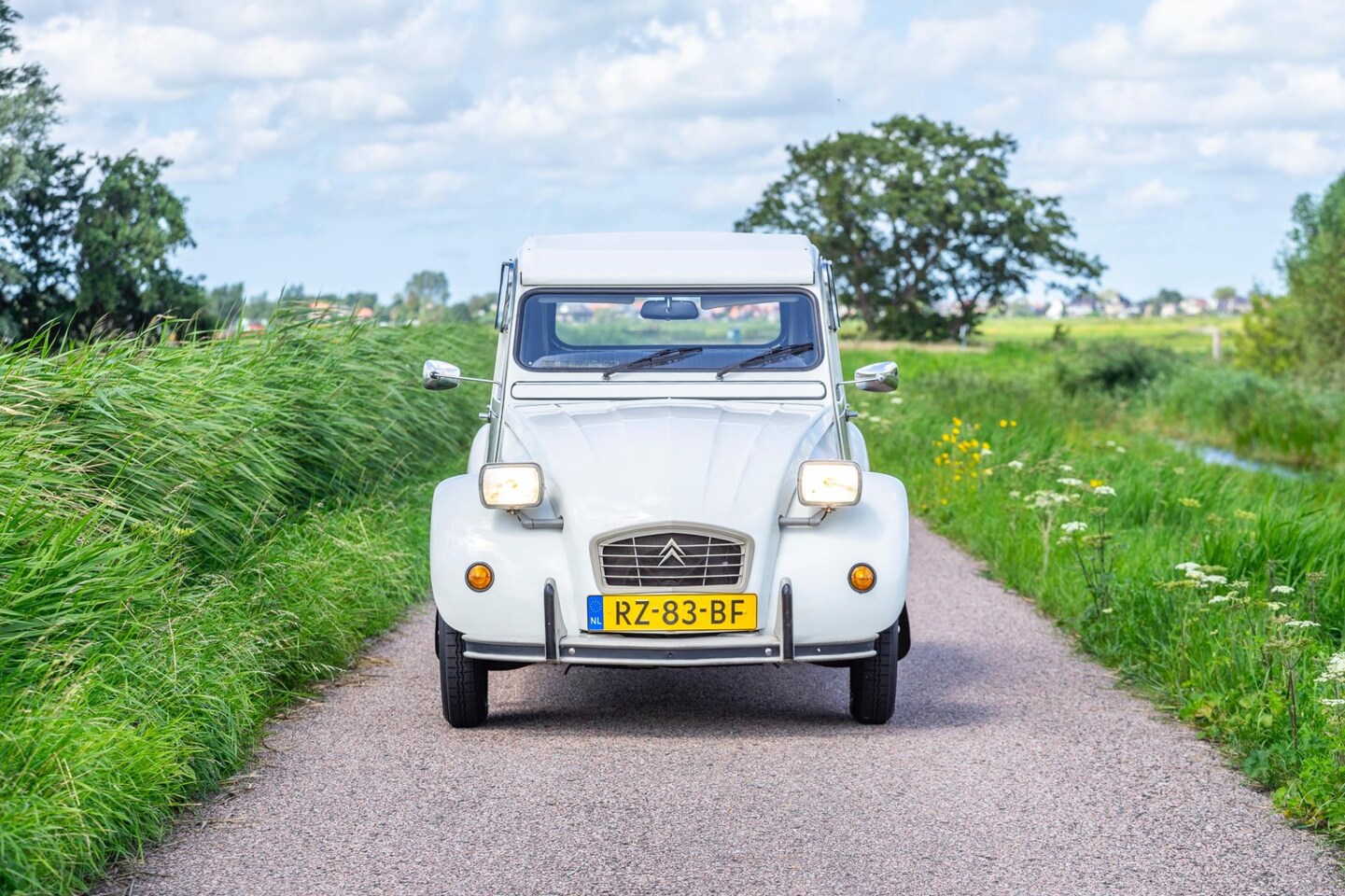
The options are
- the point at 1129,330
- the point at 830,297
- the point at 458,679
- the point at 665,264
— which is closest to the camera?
the point at 458,679

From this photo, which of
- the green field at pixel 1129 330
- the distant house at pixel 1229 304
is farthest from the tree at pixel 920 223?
the distant house at pixel 1229 304

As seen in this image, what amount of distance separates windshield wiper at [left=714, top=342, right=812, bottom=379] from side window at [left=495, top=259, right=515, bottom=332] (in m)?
1.14

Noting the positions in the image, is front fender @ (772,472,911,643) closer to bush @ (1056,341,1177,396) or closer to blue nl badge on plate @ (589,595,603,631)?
blue nl badge on plate @ (589,595,603,631)

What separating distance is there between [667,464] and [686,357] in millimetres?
1409

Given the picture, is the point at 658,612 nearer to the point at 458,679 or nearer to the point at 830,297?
the point at 458,679

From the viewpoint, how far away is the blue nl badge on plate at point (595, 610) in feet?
18.9

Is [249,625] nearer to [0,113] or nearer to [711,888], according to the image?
[711,888]

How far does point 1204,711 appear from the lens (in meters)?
6.16

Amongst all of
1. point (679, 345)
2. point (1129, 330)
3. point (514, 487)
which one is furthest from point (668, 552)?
point (1129, 330)

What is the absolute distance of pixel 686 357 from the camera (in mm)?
7211

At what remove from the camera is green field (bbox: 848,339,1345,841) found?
568 cm

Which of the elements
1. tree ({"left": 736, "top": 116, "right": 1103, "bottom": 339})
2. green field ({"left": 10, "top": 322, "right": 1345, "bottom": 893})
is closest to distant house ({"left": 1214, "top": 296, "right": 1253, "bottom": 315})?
tree ({"left": 736, "top": 116, "right": 1103, "bottom": 339})

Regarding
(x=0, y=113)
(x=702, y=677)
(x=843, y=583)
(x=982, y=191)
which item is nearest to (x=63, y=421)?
(x=702, y=677)

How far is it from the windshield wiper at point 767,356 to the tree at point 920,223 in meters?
50.4
